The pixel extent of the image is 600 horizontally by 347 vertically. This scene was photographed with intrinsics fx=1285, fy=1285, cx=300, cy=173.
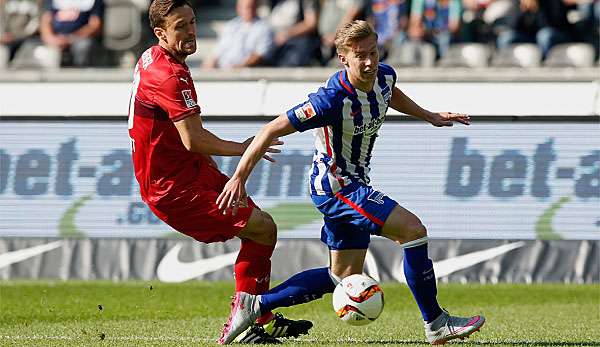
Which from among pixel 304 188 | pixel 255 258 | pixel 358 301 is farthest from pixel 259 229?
pixel 304 188

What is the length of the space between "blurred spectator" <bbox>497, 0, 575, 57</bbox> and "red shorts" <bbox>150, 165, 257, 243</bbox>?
31.2 ft

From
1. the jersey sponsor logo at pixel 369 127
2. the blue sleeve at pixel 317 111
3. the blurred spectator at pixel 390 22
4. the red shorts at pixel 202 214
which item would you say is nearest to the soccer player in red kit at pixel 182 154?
the red shorts at pixel 202 214

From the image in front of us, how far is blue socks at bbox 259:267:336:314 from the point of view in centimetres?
807

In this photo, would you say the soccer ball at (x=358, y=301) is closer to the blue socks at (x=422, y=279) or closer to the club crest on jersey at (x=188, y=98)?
the blue socks at (x=422, y=279)

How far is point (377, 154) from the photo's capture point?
14.3m

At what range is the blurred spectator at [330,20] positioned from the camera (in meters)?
17.4

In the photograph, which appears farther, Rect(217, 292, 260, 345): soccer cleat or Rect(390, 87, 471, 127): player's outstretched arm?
Rect(390, 87, 471, 127): player's outstretched arm

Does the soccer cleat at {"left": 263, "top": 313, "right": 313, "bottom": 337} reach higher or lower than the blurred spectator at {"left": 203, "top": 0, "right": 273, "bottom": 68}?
higher

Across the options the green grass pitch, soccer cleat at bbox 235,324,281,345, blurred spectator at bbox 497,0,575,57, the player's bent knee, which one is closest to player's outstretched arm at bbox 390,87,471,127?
the player's bent knee

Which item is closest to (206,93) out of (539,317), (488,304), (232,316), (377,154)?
(377,154)

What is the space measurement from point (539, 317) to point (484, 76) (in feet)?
15.9

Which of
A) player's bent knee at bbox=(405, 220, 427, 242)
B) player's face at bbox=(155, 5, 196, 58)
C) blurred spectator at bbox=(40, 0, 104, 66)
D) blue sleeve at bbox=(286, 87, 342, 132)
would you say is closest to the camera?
blue sleeve at bbox=(286, 87, 342, 132)

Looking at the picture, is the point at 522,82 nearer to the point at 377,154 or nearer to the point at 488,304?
the point at 377,154

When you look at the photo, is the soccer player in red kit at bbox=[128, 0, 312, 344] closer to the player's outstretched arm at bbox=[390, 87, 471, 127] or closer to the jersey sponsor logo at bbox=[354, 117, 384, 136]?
the jersey sponsor logo at bbox=[354, 117, 384, 136]
